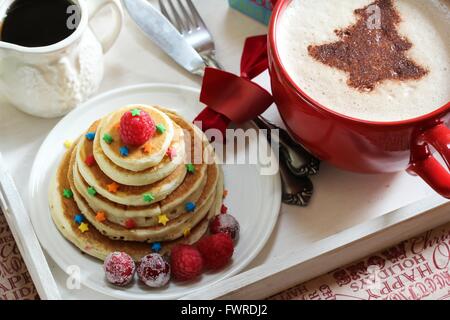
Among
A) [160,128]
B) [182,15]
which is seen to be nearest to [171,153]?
[160,128]

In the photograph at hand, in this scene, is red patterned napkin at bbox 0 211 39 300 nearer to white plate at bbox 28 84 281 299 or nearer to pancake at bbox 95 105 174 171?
white plate at bbox 28 84 281 299

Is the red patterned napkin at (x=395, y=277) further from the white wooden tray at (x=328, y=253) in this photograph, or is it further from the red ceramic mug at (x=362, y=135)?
the red ceramic mug at (x=362, y=135)

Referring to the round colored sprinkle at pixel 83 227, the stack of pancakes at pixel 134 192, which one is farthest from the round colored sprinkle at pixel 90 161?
the round colored sprinkle at pixel 83 227

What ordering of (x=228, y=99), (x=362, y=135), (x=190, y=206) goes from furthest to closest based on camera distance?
(x=228, y=99) → (x=190, y=206) → (x=362, y=135)

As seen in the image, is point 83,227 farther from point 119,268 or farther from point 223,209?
point 223,209

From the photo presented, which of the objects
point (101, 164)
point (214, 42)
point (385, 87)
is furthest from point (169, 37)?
point (385, 87)
